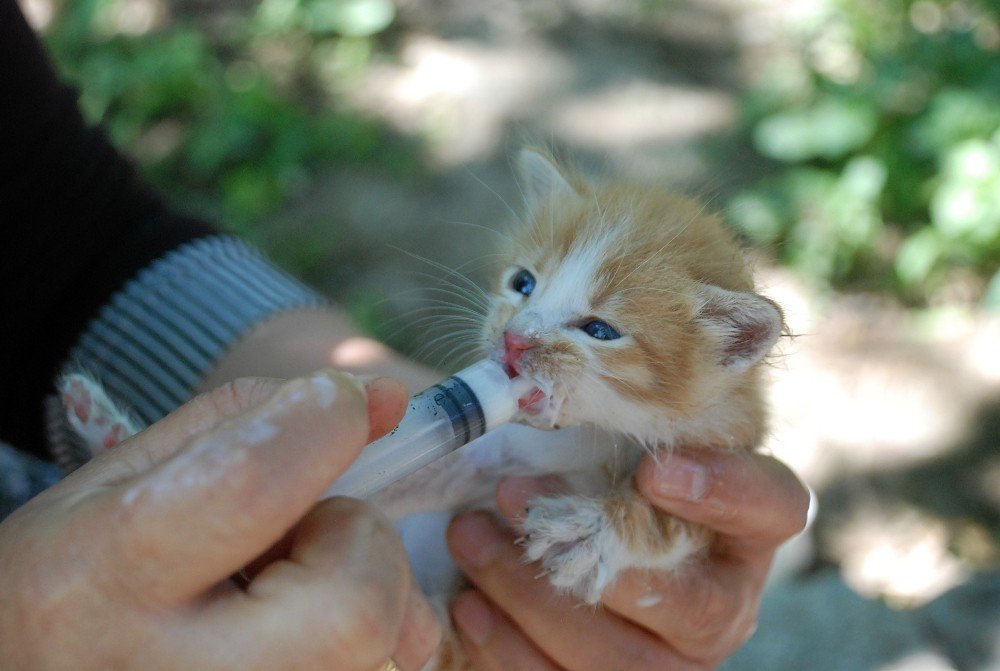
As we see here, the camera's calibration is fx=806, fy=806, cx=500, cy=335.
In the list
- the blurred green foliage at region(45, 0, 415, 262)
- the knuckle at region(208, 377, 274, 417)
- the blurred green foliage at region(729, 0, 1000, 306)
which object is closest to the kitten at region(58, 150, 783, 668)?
the knuckle at region(208, 377, 274, 417)

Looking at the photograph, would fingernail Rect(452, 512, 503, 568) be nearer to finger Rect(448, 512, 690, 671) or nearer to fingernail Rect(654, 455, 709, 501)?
finger Rect(448, 512, 690, 671)

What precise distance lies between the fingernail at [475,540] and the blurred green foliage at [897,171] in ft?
7.33

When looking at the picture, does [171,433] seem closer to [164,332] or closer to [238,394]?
[238,394]

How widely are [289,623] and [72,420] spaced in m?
1.04

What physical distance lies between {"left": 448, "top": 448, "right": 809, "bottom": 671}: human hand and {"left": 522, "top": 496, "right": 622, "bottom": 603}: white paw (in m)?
0.06

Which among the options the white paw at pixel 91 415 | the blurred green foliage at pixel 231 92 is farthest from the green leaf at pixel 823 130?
the white paw at pixel 91 415

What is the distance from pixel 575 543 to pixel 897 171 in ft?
9.61

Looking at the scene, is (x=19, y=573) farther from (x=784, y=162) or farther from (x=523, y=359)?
(x=784, y=162)

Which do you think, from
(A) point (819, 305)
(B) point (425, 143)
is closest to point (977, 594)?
(A) point (819, 305)

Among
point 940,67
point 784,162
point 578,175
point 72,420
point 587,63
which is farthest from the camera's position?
point 587,63

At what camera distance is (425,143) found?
14.8 ft

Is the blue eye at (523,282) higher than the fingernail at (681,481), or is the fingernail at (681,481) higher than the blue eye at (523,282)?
the blue eye at (523,282)

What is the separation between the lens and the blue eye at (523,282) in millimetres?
1594

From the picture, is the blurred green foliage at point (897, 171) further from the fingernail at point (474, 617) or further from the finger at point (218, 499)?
the finger at point (218, 499)
